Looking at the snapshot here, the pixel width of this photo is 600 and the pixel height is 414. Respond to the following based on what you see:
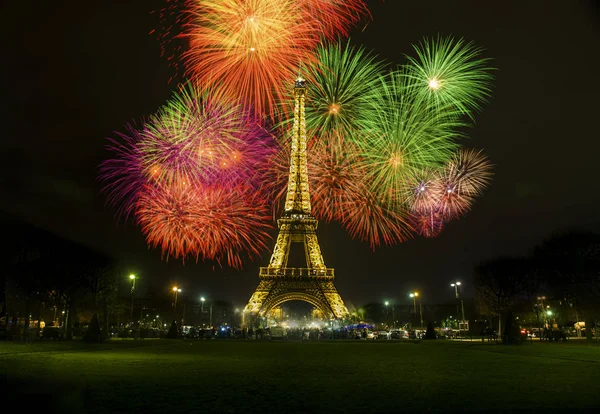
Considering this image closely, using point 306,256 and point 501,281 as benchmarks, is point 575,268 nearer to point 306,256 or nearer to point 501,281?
point 501,281

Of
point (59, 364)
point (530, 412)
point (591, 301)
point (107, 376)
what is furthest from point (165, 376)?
point (591, 301)

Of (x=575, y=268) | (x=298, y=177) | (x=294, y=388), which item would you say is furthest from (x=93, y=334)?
(x=575, y=268)

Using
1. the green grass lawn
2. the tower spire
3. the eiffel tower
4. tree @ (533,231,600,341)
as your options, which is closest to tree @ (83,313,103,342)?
the green grass lawn

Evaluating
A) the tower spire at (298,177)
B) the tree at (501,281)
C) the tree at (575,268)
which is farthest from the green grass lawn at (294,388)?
the tower spire at (298,177)

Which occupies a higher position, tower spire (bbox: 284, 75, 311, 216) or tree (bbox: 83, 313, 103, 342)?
tower spire (bbox: 284, 75, 311, 216)

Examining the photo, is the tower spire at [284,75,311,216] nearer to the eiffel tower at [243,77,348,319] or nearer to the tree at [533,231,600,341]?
the eiffel tower at [243,77,348,319]

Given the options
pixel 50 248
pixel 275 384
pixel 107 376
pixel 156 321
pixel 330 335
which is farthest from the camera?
pixel 156 321

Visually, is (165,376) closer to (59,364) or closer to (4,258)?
(59,364)

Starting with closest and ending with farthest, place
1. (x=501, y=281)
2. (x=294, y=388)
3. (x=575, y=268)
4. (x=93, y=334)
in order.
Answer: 1. (x=294, y=388)
2. (x=93, y=334)
3. (x=575, y=268)
4. (x=501, y=281)
